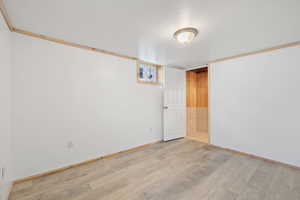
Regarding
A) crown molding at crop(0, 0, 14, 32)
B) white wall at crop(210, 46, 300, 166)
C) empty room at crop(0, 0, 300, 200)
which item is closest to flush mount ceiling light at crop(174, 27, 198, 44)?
empty room at crop(0, 0, 300, 200)

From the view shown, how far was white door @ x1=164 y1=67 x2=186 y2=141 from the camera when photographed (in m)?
3.73

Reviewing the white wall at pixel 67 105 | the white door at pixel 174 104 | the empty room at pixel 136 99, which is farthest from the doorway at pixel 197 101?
the white wall at pixel 67 105

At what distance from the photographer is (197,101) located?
497cm

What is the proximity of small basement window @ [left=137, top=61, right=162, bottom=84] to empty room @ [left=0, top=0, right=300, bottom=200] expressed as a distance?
0.19ft

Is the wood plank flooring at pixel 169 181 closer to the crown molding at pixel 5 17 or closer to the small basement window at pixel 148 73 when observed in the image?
the small basement window at pixel 148 73

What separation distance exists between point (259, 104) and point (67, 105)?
3.84 meters

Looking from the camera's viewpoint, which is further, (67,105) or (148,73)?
(148,73)

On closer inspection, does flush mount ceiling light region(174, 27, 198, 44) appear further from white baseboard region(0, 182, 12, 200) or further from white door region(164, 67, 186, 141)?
white baseboard region(0, 182, 12, 200)

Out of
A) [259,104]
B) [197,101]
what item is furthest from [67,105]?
[197,101]

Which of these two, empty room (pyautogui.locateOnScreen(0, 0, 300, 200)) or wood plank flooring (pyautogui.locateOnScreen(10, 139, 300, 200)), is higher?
empty room (pyautogui.locateOnScreen(0, 0, 300, 200))

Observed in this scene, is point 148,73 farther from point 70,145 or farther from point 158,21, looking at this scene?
point 70,145

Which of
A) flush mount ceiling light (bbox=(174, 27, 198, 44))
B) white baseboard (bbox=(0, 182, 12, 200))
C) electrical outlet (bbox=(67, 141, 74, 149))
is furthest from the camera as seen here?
electrical outlet (bbox=(67, 141, 74, 149))

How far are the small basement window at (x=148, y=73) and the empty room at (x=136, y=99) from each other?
57 millimetres

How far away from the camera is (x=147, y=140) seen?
342 centimetres
